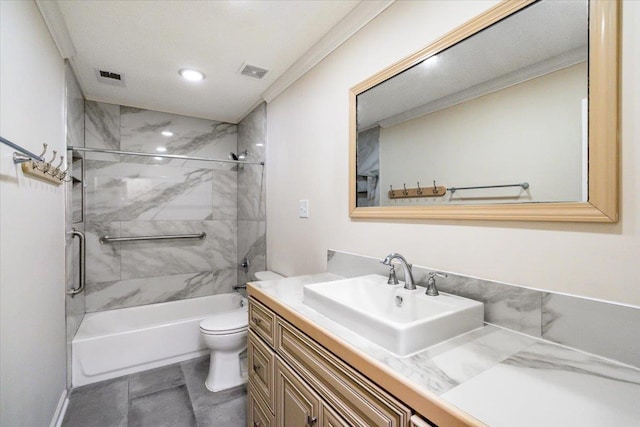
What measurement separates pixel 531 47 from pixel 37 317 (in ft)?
7.59

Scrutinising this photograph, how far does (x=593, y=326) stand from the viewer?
2.55 ft

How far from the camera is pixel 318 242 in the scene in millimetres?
1928

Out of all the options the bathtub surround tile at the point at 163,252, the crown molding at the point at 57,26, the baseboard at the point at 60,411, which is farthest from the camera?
the bathtub surround tile at the point at 163,252

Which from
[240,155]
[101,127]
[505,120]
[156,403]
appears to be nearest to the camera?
[505,120]

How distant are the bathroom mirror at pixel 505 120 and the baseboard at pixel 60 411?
6.96 ft

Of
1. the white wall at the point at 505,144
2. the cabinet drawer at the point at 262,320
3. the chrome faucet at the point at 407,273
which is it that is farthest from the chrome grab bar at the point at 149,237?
the chrome faucet at the point at 407,273

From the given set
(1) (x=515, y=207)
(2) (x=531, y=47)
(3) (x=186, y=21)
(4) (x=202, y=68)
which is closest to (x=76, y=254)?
(4) (x=202, y=68)

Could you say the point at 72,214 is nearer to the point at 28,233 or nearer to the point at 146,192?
the point at 146,192

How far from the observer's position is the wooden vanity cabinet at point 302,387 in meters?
0.75

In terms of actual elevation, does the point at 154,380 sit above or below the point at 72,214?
below

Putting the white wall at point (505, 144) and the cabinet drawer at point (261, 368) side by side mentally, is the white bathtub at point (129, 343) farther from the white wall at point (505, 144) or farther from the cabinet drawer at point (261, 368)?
the white wall at point (505, 144)

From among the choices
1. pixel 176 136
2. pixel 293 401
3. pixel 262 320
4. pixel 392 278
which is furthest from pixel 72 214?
pixel 392 278

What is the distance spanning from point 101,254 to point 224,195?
1.28 meters

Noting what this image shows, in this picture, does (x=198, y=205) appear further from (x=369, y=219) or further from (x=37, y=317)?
(x=369, y=219)
